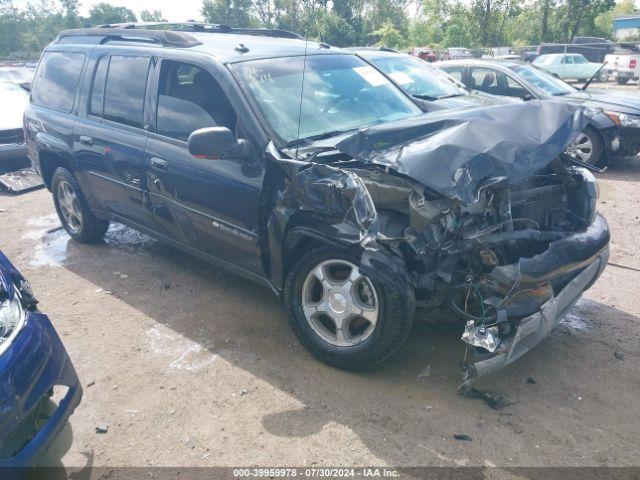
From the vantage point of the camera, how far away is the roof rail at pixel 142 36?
424 centimetres

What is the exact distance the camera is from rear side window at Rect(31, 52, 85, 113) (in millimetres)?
5102

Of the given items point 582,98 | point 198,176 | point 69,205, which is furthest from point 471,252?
point 582,98

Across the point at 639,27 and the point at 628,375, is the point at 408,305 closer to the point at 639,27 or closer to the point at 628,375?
the point at 628,375

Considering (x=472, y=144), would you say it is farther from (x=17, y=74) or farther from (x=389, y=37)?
(x=389, y=37)

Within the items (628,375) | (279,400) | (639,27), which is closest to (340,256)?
(279,400)

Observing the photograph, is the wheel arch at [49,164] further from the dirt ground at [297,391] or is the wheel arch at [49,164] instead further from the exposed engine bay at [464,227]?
the exposed engine bay at [464,227]

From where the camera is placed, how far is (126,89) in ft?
14.7

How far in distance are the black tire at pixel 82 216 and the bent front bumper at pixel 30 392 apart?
121 inches

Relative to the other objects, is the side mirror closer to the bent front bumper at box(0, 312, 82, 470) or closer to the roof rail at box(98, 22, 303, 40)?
the bent front bumper at box(0, 312, 82, 470)

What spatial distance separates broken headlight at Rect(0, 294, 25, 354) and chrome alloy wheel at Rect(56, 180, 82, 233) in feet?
10.4

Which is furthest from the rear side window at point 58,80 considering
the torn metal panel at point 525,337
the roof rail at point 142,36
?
the torn metal panel at point 525,337

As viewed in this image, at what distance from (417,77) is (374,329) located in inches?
221

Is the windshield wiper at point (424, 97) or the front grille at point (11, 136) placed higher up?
the windshield wiper at point (424, 97)

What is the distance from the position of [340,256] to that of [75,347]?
2087mm
